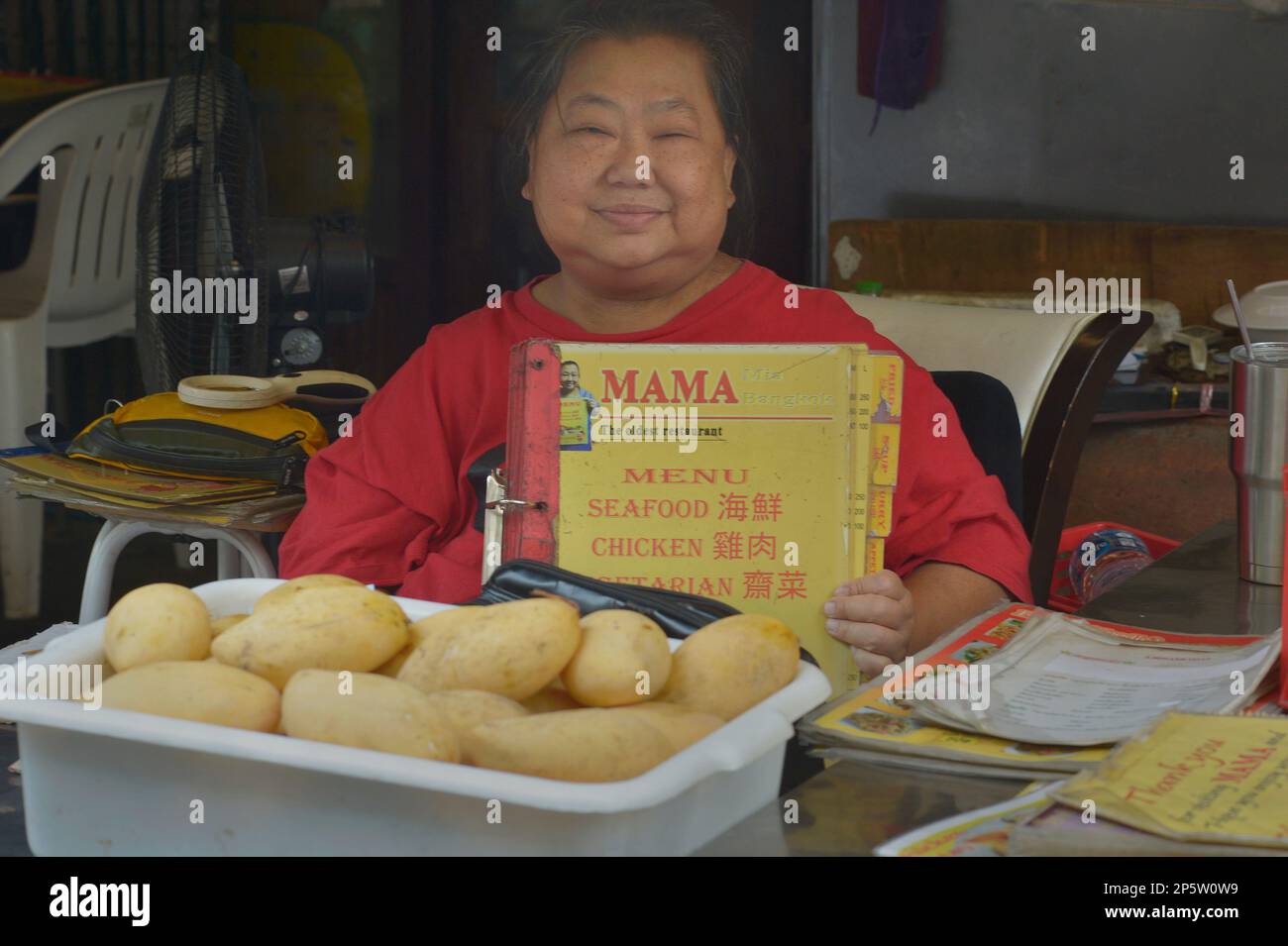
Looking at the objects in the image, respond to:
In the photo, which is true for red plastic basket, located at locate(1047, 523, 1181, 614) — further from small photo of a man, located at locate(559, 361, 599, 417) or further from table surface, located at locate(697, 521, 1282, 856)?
small photo of a man, located at locate(559, 361, 599, 417)

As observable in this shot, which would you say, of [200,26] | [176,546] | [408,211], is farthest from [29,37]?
[176,546]

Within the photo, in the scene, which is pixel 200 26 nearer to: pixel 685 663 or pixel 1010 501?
pixel 1010 501

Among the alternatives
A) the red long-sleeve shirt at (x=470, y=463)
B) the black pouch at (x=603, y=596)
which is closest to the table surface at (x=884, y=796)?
the black pouch at (x=603, y=596)

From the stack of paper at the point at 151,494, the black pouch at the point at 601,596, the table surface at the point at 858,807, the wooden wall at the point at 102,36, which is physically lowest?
the table surface at the point at 858,807

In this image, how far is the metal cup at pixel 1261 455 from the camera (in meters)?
1.43

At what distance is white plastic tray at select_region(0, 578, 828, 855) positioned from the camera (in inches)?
26.8

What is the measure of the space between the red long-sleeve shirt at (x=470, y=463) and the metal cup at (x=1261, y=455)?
0.24 metres

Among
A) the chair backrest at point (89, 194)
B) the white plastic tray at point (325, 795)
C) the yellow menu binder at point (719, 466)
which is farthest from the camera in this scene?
the chair backrest at point (89, 194)

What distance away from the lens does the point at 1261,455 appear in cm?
146

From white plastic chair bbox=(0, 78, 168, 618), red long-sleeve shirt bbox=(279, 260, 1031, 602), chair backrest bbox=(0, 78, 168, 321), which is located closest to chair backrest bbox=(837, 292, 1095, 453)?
red long-sleeve shirt bbox=(279, 260, 1031, 602)

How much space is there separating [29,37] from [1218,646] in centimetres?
453

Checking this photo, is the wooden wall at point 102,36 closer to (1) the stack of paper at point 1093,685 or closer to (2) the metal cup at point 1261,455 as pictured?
(2) the metal cup at point 1261,455

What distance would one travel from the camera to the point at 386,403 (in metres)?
1.74

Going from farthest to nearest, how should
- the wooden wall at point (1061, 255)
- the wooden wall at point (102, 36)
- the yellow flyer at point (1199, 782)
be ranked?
the wooden wall at point (102, 36) < the wooden wall at point (1061, 255) < the yellow flyer at point (1199, 782)
